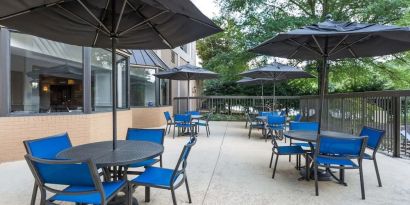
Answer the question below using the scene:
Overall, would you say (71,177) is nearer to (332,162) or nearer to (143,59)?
(332,162)

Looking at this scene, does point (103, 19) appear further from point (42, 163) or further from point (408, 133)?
point (408, 133)

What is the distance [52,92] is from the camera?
548 cm

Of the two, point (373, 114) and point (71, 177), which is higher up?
point (373, 114)

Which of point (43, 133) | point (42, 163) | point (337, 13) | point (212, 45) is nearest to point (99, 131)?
point (43, 133)

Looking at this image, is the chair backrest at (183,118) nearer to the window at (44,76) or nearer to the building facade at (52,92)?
the building facade at (52,92)

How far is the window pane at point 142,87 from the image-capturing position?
32.0ft

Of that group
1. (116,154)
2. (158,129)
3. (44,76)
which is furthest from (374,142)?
(44,76)

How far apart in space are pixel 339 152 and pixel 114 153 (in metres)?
2.79

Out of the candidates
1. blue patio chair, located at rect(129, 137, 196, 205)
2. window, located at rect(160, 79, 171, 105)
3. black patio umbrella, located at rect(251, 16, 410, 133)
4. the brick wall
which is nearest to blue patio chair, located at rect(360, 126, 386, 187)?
black patio umbrella, located at rect(251, 16, 410, 133)

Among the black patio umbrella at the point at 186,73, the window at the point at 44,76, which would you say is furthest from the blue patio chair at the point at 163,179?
the black patio umbrella at the point at 186,73

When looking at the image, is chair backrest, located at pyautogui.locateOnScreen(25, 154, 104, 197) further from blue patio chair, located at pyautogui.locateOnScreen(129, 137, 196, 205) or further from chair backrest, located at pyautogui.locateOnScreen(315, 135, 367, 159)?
chair backrest, located at pyautogui.locateOnScreen(315, 135, 367, 159)

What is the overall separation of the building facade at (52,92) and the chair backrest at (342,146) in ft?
15.8

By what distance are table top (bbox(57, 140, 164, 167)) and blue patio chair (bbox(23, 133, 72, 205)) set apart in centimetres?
29

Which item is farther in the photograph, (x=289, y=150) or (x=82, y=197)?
(x=289, y=150)
